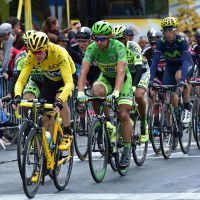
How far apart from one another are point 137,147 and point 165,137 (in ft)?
2.34

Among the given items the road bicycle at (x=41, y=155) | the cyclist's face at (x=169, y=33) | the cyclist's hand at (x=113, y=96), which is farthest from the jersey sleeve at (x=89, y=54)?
the cyclist's face at (x=169, y=33)

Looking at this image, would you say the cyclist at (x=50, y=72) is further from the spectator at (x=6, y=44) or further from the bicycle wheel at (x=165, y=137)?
the spectator at (x=6, y=44)

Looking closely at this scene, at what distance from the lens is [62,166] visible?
11.3m

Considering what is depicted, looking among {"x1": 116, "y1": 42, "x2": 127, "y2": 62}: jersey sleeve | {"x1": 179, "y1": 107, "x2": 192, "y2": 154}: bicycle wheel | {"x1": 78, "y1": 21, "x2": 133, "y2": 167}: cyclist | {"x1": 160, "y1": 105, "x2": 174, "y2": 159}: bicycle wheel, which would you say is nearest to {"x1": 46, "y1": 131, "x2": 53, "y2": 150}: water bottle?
{"x1": 78, "y1": 21, "x2": 133, "y2": 167}: cyclist

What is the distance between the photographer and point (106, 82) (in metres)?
12.6

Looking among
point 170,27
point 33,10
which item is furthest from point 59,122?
point 33,10

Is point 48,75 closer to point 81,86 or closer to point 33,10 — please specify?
point 81,86

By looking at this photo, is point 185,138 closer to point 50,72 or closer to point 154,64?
point 154,64

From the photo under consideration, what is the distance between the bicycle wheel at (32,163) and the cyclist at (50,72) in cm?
45

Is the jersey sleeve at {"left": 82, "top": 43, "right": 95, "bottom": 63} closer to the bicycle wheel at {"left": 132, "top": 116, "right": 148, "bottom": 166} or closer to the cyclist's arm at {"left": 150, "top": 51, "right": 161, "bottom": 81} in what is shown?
the bicycle wheel at {"left": 132, "top": 116, "right": 148, "bottom": 166}

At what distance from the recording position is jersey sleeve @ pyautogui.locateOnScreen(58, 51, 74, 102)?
11.1 metres

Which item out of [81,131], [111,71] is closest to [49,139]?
[111,71]

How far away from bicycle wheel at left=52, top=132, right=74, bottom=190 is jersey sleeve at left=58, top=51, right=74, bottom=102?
1.66 feet

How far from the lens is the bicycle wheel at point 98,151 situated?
37.1 feet
